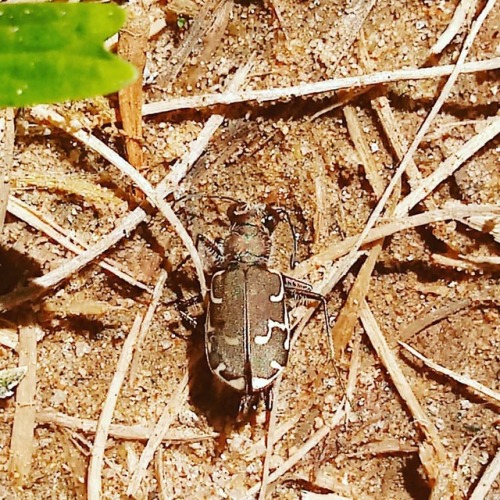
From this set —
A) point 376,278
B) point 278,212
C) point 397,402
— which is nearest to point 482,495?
point 397,402

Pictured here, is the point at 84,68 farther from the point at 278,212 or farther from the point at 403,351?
the point at 403,351

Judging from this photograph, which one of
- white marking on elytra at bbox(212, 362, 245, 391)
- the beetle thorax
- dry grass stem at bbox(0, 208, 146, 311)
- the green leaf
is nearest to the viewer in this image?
the green leaf

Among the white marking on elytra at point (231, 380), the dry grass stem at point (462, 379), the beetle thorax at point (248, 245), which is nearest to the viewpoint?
the white marking on elytra at point (231, 380)

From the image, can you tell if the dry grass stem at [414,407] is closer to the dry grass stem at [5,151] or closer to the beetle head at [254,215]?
the beetle head at [254,215]

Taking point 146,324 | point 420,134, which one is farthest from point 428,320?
point 146,324

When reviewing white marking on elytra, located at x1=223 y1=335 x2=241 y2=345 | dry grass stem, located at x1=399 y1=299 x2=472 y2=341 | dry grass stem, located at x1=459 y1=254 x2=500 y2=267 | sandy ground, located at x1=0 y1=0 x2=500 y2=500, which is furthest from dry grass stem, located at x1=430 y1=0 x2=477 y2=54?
white marking on elytra, located at x1=223 y1=335 x2=241 y2=345

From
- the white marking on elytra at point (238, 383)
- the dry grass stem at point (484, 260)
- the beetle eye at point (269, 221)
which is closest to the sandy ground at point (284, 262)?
the dry grass stem at point (484, 260)

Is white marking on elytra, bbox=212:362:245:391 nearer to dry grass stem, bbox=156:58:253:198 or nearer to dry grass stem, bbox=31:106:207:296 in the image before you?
dry grass stem, bbox=31:106:207:296

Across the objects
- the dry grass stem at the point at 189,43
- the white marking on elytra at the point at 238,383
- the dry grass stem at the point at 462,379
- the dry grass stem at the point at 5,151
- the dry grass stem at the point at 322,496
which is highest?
the dry grass stem at the point at 189,43
